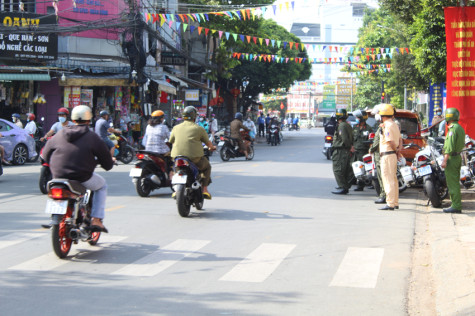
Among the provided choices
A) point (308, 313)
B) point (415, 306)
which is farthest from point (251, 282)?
point (415, 306)

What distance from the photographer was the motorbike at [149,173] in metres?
13.6

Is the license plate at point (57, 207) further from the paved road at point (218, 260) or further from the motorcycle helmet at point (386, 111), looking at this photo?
the motorcycle helmet at point (386, 111)

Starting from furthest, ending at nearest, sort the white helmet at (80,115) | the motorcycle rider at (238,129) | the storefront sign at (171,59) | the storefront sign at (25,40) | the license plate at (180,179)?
the storefront sign at (171,59), the storefront sign at (25,40), the motorcycle rider at (238,129), the license plate at (180,179), the white helmet at (80,115)

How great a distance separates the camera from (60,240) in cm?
757

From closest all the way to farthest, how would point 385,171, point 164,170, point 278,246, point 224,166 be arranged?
point 278,246 < point 385,171 < point 164,170 < point 224,166

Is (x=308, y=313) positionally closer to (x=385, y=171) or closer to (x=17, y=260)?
(x=17, y=260)

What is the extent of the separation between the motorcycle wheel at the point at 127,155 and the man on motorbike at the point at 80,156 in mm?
15911

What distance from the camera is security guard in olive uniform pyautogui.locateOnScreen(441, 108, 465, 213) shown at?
11.6 m

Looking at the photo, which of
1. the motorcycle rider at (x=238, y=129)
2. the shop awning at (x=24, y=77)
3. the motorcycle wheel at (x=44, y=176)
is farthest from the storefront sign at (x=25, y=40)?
the motorcycle wheel at (x=44, y=176)

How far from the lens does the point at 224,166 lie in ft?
75.3

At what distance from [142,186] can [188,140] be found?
2911mm

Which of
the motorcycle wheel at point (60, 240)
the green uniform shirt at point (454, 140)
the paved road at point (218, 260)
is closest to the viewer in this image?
the paved road at point (218, 260)

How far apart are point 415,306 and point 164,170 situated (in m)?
8.48

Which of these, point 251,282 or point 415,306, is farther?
point 251,282
